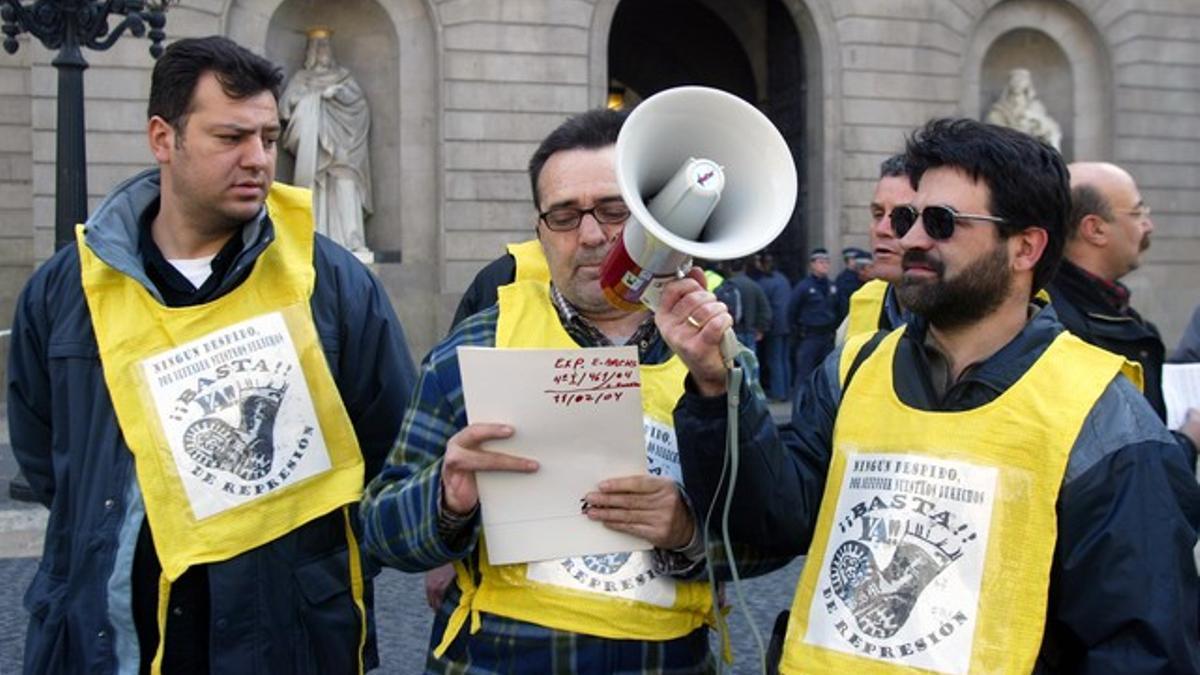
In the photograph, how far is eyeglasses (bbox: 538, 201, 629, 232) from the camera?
2.16 metres

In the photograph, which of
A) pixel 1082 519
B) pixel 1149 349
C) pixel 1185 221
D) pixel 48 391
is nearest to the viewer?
pixel 1082 519

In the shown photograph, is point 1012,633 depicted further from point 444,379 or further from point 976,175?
point 444,379

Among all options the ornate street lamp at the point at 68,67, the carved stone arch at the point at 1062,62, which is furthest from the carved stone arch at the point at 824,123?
the ornate street lamp at the point at 68,67

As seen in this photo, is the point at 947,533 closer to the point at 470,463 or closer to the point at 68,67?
the point at 470,463

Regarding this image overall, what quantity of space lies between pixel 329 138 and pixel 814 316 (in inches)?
241

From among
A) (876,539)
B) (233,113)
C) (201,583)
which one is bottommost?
(201,583)

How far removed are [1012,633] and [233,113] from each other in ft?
6.24

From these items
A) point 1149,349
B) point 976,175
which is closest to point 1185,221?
point 1149,349

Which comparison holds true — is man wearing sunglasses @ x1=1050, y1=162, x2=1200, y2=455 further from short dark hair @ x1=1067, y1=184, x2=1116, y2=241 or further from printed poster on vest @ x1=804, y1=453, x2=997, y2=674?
printed poster on vest @ x1=804, y1=453, x2=997, y2=674

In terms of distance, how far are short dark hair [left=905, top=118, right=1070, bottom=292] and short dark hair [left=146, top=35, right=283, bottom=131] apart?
1480 millimetres

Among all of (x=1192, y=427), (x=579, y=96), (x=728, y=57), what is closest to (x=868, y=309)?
(x=1192, y=427)

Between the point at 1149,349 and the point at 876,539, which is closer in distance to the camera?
the point at 876,539

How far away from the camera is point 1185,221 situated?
17188 mm

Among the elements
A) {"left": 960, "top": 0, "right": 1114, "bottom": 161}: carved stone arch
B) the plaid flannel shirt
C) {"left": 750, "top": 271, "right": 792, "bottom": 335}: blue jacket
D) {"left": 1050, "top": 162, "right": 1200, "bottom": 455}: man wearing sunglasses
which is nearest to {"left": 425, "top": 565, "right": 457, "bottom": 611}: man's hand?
the plaid flannel shirt
